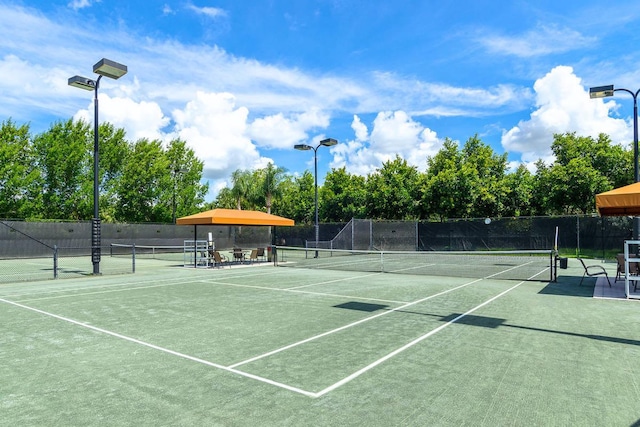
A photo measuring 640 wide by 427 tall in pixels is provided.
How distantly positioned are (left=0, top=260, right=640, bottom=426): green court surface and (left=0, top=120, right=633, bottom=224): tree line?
32217mm

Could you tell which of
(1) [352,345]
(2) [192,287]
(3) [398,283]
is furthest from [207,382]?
(3) [398,283]

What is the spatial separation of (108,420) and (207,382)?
1106 millimetres

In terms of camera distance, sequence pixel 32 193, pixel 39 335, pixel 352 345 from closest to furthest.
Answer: pixel 352 345, pixel 39 335, pixel 32 193

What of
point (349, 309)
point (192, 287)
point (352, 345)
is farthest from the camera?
point (192, 287)

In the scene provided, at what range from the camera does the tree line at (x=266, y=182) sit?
128ft

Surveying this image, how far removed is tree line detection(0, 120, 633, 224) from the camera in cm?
3912

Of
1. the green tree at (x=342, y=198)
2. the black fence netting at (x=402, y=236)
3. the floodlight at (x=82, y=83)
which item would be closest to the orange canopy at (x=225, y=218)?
the black fence netting at (x=402, y=236)

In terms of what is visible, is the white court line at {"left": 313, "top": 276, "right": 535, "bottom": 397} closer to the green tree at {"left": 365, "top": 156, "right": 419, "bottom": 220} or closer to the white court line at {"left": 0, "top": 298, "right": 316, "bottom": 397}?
the white court line at {"left": 0, "top": 298, "right": 316, "bottom": 397}

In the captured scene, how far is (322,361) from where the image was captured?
209 inches

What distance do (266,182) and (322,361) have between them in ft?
162

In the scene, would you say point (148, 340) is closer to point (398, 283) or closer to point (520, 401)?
point (520, 401)

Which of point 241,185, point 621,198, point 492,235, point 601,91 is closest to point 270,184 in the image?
point 241,185

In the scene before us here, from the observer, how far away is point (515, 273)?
16.8 m

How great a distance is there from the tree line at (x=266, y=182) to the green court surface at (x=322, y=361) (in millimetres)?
32217
